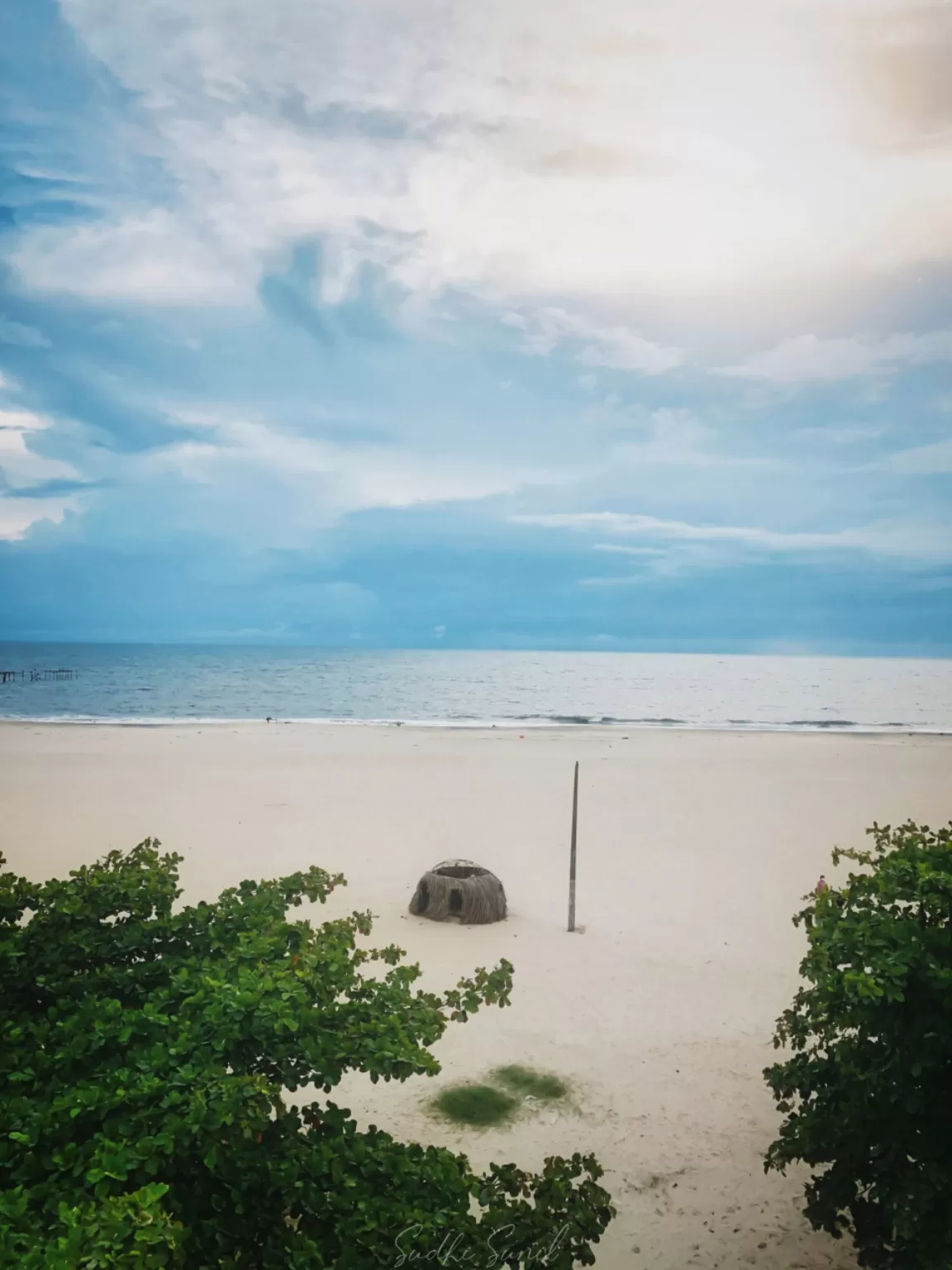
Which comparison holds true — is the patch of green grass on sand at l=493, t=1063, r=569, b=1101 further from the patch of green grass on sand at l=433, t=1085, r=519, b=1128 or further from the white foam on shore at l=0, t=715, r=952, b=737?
the white foam on shore at l=0, t=715, r=952, b=737

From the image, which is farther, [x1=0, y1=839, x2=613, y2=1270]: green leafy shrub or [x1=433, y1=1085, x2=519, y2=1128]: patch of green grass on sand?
[x1=433, y1=1085, x2=519, y2=1128]: patch of green grass on sand

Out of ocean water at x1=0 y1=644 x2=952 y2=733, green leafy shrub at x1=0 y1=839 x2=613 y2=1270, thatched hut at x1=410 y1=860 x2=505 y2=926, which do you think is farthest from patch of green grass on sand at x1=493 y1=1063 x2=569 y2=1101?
ocean water at x1=0 y1=644 x2=952 y2=733

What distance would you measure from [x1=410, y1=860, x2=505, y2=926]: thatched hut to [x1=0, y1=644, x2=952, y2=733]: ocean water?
32.9 metres

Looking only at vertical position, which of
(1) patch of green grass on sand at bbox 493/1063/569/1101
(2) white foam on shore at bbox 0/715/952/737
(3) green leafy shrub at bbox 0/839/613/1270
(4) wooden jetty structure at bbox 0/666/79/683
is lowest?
(1) patch of green grass on sand at bbox 493/1063/569/1101

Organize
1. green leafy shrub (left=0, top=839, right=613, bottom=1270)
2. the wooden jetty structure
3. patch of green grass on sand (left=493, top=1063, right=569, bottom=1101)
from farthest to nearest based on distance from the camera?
the wooden jetty structure, patch of green grass on sand (left=493, top=1063, right=569, bottom=1101), green leafy shrub (left=0, top=839, right=613, bottom=1270)

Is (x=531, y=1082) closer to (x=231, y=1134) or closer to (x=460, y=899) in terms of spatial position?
(x=460, y=899)

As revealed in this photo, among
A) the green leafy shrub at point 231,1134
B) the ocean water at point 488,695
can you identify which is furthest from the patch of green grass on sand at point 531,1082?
the ocean water at point 488,695

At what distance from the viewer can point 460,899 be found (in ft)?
36.0

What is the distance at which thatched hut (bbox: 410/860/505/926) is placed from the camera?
1094 centimetres

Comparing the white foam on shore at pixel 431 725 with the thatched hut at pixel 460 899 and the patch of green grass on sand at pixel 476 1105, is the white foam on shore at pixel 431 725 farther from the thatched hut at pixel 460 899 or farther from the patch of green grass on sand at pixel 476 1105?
the patch of green grass on sand at pixel 476 1105

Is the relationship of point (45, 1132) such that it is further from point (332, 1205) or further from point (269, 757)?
point (269, 757)

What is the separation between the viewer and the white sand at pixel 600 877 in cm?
605

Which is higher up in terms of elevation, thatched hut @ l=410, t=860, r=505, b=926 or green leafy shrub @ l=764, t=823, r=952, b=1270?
green leafy shrub @ l=764, t=823, r=952, b=1270

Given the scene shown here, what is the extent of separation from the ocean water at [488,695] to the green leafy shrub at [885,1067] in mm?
39759
